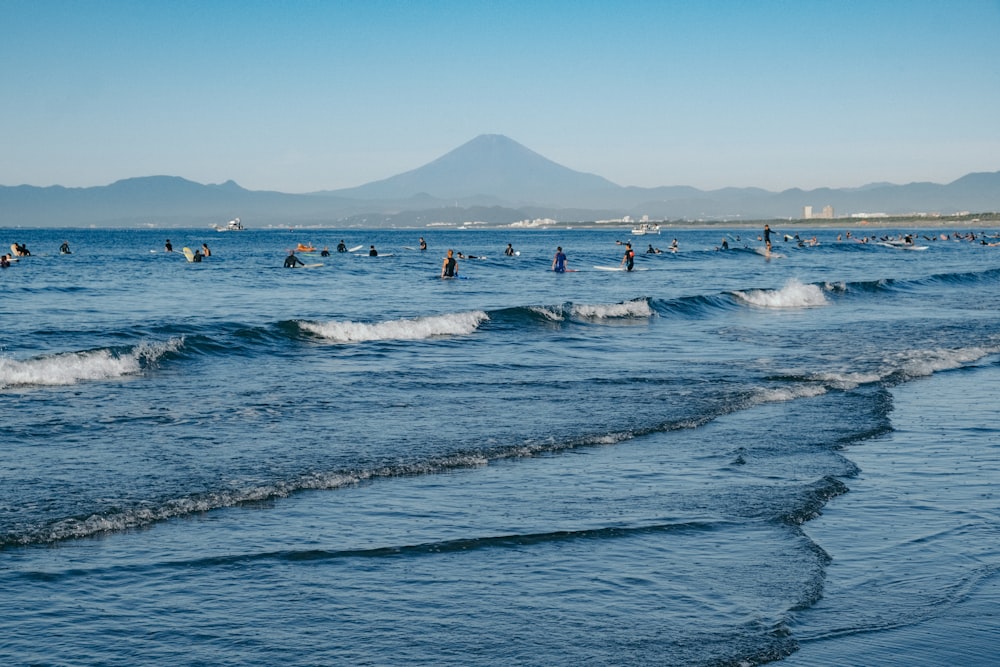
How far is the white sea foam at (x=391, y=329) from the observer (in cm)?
2609

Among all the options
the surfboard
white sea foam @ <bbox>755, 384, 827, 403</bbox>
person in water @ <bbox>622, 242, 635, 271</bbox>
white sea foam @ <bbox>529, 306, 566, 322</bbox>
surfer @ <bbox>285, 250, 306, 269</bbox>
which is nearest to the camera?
white sea foam @ <bbox>755, 384, 827, 403</bbox>

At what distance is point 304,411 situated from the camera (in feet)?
48.9

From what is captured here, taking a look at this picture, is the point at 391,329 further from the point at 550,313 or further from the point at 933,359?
the point at 933,359

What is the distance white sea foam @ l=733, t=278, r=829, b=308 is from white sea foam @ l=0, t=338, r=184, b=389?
26.0 meters

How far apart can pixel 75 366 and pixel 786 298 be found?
29.6 metres

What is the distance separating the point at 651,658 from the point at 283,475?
553 centimetres

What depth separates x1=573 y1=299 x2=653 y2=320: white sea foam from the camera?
3278 cm

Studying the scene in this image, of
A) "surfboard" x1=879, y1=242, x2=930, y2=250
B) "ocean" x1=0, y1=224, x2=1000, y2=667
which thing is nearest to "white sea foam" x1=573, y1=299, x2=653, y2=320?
"ocean" x1=0, y1=224, x2=1000, y2=667

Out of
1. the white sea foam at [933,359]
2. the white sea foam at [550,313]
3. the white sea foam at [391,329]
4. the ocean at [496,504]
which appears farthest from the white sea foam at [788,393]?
the white sea foam at [550,313]

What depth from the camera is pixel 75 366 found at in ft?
61.6

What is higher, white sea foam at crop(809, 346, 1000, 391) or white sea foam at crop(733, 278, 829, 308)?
white sea foam at crop(733, 278, 829, 308)

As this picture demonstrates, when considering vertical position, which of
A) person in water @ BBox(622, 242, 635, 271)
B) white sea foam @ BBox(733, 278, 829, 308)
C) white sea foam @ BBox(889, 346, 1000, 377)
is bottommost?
white sea foam @ BBox(889, 346, 1000, 377)

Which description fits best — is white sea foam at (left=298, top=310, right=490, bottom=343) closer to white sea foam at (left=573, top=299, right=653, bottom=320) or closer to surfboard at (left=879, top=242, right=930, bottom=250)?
white sea foam at (left=573, top=299, right=653, bottom=320)

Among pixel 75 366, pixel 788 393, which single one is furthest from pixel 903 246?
pixel 75 366
